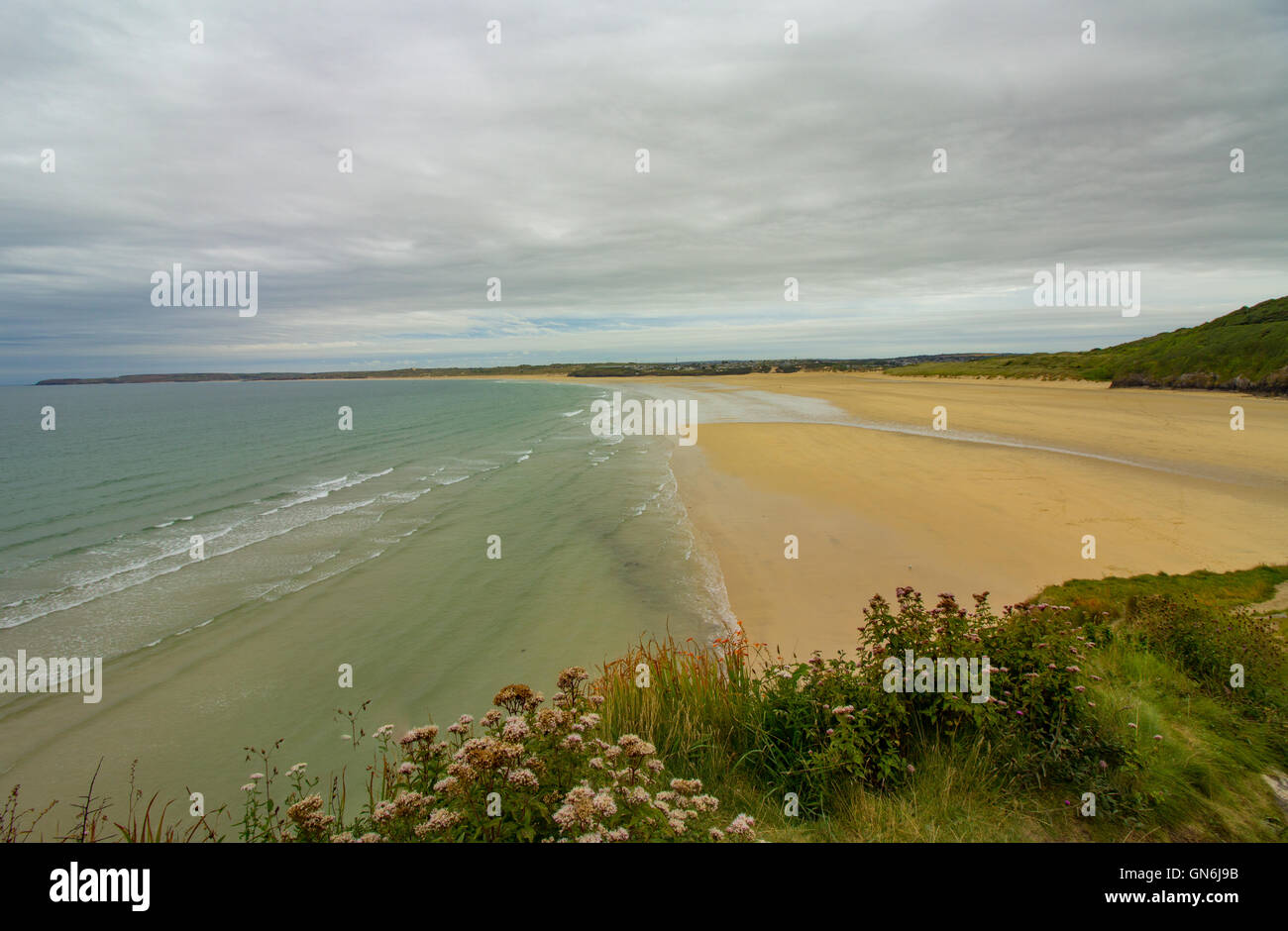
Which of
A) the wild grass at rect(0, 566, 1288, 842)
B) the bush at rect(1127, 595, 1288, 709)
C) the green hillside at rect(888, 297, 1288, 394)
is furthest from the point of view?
the green hillside at rect(888, 297, 1288, 394)

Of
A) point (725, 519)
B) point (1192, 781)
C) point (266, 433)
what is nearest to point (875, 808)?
point (1192, 781)

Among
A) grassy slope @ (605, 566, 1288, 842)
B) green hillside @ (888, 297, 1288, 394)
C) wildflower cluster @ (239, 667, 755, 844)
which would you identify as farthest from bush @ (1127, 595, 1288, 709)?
green hillside @ (888, 297, 1288, 394)

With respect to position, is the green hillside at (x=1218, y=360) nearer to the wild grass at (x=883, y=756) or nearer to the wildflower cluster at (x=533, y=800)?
the wild grass at (x=883, y=756)

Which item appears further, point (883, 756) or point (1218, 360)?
point (1218, 360)

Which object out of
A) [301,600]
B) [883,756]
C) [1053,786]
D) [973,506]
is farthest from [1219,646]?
[301,600]

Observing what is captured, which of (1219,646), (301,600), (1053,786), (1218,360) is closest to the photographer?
(1053,786)

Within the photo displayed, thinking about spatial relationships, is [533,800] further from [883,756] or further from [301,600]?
[301,600]

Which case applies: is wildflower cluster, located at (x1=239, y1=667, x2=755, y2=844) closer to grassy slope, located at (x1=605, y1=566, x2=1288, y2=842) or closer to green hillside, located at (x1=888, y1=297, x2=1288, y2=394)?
grassy slope, located at (x1=605, y1=566, x2=1288, y2=842)
